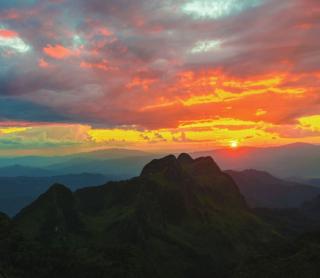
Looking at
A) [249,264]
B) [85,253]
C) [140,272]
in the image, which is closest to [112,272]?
[140,272]

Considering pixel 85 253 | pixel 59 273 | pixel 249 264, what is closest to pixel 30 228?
pixel 85 253

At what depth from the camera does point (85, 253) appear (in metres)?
163

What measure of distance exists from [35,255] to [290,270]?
8976 cm

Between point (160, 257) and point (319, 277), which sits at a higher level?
point (319, 277)

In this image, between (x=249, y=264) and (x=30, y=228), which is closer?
(x=249, y=264)

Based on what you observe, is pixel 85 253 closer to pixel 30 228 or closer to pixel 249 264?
pixel 30 228

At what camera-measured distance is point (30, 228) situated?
19962 cm

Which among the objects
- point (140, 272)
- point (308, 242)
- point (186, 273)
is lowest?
point (186, 273)

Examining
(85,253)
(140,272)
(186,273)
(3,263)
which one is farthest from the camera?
(186,273)

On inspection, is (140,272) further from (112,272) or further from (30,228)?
(30,228)

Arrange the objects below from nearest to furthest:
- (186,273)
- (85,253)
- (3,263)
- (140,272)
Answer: (3,263) → (140,272) → (85,253) → (186,273)

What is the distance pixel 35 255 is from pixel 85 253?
2570cm

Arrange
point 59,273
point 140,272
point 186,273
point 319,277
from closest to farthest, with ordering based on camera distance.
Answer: point 319,277 < point 59,273 < point 140,272 < point 186,273

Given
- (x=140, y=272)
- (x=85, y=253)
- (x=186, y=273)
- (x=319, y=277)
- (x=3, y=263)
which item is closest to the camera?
(x=319, y=277)
